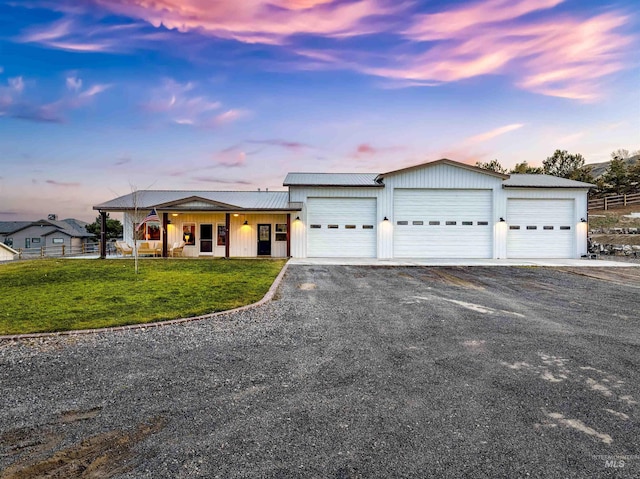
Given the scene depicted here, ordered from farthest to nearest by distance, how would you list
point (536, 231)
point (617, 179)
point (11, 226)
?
1. point (11, 226)
2. point (617, 179)
3. point (536, 231)

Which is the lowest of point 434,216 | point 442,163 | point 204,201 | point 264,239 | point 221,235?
point 264,239

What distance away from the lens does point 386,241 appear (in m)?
19.3

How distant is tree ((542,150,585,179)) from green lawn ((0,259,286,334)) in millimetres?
49747

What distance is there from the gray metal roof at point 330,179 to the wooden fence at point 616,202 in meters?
25.1

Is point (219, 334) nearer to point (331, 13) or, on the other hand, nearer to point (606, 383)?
point (606, 383)

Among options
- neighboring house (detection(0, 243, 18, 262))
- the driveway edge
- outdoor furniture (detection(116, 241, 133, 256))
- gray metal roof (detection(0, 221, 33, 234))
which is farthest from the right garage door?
gray metal roof (detection(0, 221, 33, 234))

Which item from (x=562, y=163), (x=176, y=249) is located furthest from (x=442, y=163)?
(x=562, y=163)

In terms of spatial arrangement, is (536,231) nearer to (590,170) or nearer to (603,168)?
(590,170)

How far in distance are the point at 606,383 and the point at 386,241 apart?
1600 cm

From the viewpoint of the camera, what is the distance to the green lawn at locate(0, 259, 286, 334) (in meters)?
5.88

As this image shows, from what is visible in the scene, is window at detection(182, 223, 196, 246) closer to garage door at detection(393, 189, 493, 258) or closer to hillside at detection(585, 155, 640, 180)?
garage door at detection(393, 189, 493, 258)

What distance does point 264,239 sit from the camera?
20234 millimetres

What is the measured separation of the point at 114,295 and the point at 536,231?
72.7 feet

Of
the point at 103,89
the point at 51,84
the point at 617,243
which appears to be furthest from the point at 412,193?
the point at 51,84
